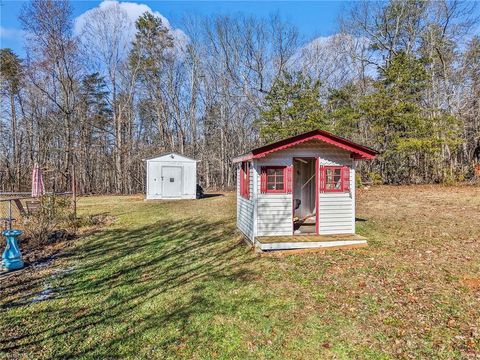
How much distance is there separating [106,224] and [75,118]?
18192 mm

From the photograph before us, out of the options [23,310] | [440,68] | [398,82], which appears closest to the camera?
[23,310]

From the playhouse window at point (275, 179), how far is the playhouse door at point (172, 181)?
11.5 m

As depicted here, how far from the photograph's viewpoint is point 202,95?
28.4 m

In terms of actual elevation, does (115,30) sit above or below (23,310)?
above

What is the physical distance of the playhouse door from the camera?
59.9 ft

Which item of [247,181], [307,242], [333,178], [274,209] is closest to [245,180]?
[247,181]

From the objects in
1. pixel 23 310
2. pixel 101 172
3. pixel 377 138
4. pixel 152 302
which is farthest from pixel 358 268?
pixel 101 172

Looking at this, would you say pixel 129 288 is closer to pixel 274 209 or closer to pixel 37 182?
pixel 274 209

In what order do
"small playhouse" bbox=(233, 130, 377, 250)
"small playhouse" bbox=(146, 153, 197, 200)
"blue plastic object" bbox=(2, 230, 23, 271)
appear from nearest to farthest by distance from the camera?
"blue plastic object" bbox=(2, 230, 23, 271)
"small playhouse" bbox=(233, 130, 377, 250)
"small playhouse" bbox=(146, 153, 197, 200)

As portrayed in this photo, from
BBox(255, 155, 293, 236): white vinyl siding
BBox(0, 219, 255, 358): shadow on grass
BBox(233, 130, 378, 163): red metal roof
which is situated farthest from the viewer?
BBox(255, 155, 293, 236): white vinyl siding

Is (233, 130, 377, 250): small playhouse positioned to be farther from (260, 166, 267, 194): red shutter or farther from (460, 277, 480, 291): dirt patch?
(460, 277, 480, 291): dirt patch

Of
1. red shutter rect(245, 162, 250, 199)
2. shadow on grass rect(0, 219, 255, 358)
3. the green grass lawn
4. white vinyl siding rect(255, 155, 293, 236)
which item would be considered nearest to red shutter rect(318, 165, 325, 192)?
white vinyl siding rect(255, 155, 293, 236)

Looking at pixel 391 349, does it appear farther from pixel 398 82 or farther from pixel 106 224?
pixel 398 82

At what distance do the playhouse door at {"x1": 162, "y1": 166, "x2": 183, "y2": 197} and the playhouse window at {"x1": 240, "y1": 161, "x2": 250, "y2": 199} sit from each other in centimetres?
958
